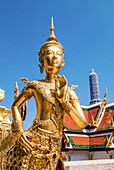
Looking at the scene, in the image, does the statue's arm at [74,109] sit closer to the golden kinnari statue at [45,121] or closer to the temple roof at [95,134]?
the golden kinnari statue at [45,121]

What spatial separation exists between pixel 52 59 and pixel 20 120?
3.26 ft

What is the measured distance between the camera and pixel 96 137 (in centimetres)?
1089

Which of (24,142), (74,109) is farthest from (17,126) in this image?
(74,109)

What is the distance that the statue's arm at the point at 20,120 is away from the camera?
6.79 ft

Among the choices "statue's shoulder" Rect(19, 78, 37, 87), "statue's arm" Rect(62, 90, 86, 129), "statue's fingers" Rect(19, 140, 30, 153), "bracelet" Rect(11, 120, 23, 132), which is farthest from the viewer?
"statue's shoulder" Rect(19, 78, 37, 87)

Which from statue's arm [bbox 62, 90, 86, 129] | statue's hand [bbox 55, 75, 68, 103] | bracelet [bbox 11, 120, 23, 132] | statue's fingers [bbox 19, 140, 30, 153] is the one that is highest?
statue's hand [bbox 55, 75, 68, 103]

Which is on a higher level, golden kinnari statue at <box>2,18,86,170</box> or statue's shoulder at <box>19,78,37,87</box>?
statue's shoulder at <box>19,78,37,87</box>

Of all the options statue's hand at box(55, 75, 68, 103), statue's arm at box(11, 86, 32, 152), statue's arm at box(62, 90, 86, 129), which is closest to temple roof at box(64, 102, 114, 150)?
statue's arm at box(62, 90, 86, 129)

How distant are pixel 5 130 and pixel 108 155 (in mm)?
7840

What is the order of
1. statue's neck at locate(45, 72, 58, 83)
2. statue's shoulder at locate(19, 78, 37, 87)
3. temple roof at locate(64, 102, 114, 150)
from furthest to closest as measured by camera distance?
1. temple roof at locate(64, 102, 114, 150)
2. statue's neck at locate(45, 72, 58, 83)
3. statue's shoulder at locate(19, 78, 37, 87)

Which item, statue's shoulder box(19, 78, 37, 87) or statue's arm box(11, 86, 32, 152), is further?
statue's shoulder box(19, 78, 37, 87)

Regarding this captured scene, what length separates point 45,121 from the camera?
224cm

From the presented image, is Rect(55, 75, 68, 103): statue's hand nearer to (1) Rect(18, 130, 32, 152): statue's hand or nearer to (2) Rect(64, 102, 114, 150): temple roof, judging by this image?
(1) Rect(18, 130, 32, 152): statue's hand

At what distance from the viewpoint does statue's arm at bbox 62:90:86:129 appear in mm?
2279
